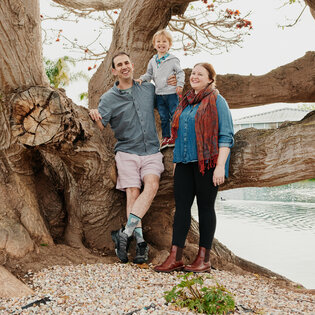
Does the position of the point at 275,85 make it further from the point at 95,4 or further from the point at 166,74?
the point at 95,4

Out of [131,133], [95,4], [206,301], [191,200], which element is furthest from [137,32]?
[206,301]

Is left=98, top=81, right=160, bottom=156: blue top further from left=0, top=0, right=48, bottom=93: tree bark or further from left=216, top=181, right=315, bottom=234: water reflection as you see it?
left=216, top=181, right=315, bottom=234: water reflection

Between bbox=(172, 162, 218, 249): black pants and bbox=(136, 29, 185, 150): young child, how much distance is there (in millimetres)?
644

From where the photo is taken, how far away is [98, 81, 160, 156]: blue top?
169 inches

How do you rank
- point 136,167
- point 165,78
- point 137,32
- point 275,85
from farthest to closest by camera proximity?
1. point 275,85
2. point 137,32
3. point 165,78
4. point 136,167

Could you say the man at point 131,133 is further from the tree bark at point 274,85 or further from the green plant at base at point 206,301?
the tree bark at point 274,85

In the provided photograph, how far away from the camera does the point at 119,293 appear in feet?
10.9

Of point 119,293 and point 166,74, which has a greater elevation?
point 166,74

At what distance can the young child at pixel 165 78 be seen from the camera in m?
4.42

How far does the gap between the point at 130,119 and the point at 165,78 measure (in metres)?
0.61

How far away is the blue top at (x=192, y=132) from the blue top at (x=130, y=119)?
1.76ft

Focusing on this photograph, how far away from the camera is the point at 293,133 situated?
Answer: 4.33m

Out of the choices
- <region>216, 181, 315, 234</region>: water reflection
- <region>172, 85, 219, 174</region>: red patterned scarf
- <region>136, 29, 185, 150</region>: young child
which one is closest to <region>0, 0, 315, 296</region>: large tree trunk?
<region>136, 29, 185, 150</region>: young child

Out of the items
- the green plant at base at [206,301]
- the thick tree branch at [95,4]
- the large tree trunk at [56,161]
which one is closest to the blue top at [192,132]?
the large tree trunk at [56,161]
